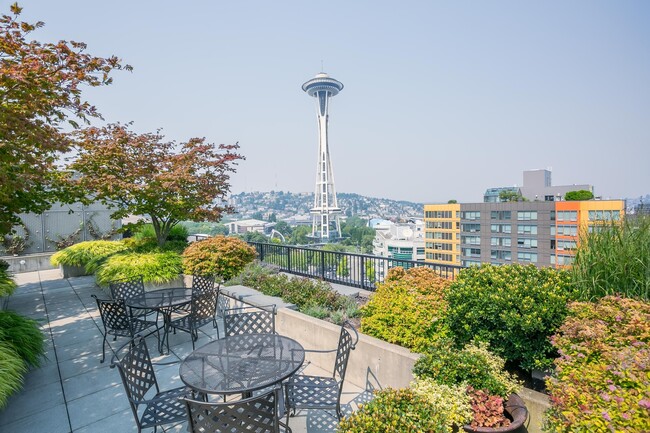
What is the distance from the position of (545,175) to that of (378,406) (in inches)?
3117

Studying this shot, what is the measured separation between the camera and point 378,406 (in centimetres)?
211

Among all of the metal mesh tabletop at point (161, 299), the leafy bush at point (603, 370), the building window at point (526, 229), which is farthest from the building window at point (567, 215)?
the metal mesh tabletop at point (161, 299)

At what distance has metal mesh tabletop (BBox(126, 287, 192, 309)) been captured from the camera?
15.5ft

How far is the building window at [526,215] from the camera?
1804 inches

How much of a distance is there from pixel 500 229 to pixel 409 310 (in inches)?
2139

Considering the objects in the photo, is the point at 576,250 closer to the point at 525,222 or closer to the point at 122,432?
the point at 122,432

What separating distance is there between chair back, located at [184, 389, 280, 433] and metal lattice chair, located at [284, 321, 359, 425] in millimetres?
714

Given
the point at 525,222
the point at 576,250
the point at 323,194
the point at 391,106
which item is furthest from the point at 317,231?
the point at 576,250

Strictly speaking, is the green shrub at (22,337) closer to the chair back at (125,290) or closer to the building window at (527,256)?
the chair back at (125,290)

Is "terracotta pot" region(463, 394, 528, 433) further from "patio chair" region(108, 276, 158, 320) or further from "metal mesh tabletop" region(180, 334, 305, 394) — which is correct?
"patio chair" region(108, 276, 158, 320)

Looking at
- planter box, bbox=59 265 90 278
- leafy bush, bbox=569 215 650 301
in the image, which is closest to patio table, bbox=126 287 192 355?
leafy bush, bbox=569 215 650 301

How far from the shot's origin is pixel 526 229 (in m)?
46.9

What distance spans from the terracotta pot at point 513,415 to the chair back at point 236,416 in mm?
1503

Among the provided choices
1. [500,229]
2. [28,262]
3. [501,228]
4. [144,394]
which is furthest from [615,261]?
[500,229]
